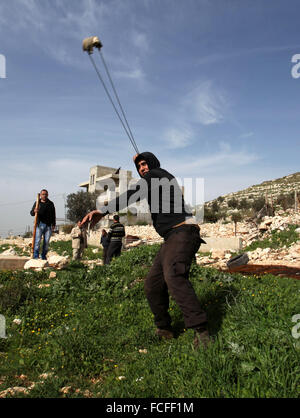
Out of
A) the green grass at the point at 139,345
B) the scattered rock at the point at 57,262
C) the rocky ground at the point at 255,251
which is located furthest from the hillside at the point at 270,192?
the green grass at the point at 139,345

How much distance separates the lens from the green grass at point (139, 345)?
223 centimetres

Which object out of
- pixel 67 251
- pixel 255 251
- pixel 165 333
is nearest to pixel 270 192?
pixel 255 251

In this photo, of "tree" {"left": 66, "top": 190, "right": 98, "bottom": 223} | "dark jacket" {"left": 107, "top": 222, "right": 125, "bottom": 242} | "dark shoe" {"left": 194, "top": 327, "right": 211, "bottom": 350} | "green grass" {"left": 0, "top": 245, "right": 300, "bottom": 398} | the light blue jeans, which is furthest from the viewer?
"tree" {"left": 66, "top": 190, "right": 98, "bottom": 223}

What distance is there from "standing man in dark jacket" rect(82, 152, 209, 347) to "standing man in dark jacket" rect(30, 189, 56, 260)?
6.35 metres

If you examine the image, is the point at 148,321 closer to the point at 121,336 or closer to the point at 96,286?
the point at 121,336

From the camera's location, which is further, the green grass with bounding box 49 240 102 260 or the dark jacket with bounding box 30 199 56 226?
the green grass with bounding box 49 240 102 260

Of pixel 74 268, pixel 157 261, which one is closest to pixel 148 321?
pixel 157 261

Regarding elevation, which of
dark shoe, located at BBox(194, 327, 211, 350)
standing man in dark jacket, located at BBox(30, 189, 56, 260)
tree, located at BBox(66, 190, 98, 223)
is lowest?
dark shoe, located at BBox(194, 327, 211, 350)

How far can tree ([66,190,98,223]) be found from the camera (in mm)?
40031

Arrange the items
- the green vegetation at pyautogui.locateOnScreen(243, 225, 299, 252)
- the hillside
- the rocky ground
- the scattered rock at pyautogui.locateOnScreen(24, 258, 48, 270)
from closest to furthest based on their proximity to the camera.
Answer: the scattered rock at pyautogui.locateOnScreen(24, 258, 48, 270) < the rocky ground < the green vegetation at pyautogui.locateOnScreen(243, 225, 299, 252) < the hillside

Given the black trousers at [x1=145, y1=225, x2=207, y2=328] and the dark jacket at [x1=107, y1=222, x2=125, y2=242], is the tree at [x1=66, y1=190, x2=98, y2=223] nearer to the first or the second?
the dark jacket at [x1=107, y1=222, x2=125, y2=242]

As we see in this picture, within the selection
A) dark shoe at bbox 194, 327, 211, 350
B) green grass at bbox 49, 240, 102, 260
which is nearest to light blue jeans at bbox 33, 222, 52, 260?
green grass at bbox 49, 240, 102, 260

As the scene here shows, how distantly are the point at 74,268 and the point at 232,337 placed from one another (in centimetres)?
641

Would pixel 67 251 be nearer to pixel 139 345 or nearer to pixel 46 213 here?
pixel 46 213
